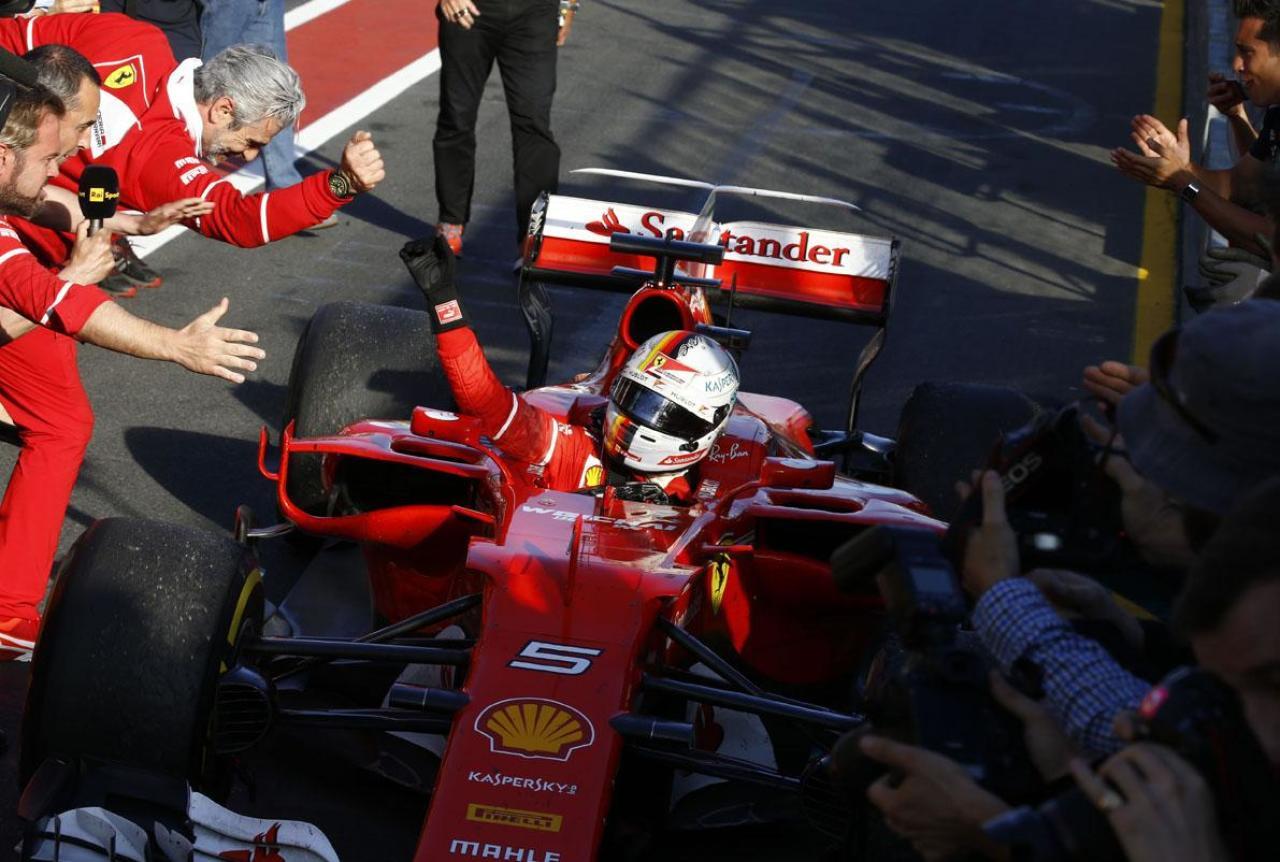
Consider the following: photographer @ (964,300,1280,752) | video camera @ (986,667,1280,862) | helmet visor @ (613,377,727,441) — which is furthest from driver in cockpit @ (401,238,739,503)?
video camera @ (986,667,1280,862)

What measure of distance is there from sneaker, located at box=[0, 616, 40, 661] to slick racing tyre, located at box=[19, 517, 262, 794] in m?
1.17

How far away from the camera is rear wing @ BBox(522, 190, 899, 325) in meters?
6.08

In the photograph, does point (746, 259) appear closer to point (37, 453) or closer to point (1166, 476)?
point (37, 453)

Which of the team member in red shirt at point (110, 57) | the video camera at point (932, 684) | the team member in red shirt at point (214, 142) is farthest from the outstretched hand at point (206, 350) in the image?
the video camera at point (932, 684)

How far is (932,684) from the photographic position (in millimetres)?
2500

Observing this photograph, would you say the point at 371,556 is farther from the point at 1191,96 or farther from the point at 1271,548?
the point at 1191,96

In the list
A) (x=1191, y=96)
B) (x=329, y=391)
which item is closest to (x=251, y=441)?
(x=329, y=391)

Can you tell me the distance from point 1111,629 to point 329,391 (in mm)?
3325

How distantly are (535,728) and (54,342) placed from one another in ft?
6.84

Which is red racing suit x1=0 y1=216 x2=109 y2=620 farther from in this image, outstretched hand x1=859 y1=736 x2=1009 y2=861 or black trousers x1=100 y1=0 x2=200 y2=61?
black trousers x1=100 y1=0 x2=200 y2=61

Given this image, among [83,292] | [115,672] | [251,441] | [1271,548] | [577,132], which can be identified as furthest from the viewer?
[577,132]

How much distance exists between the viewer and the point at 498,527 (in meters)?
4.51

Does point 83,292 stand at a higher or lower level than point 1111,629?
lower

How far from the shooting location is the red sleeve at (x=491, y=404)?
15.7 ft
